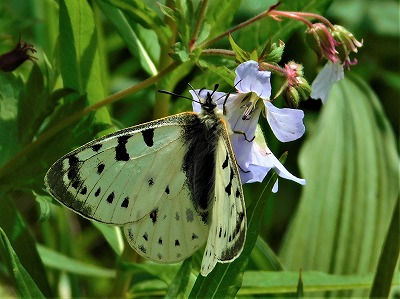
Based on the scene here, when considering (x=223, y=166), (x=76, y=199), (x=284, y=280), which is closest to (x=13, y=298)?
(x=284, y=280)

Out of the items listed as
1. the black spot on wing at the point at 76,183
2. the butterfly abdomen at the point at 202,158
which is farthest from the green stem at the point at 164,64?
the black spot on wing at the point at 76,183

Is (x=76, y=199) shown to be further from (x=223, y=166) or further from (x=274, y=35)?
(x=274, y=35)

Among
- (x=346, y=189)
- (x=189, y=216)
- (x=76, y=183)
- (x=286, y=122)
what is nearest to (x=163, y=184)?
(x=189, y=216)

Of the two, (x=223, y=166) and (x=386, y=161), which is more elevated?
(x=223, y=166)

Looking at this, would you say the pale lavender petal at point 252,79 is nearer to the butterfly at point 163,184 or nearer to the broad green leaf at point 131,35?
the butterfly at point 163,184

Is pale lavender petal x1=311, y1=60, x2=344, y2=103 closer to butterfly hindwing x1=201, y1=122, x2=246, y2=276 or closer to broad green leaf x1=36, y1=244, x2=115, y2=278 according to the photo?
butterfly hindwing x1=201, y1=122, x2=246, y2=276

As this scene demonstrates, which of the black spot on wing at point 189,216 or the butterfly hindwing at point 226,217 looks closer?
the butterfly hindwing at point 226,217
